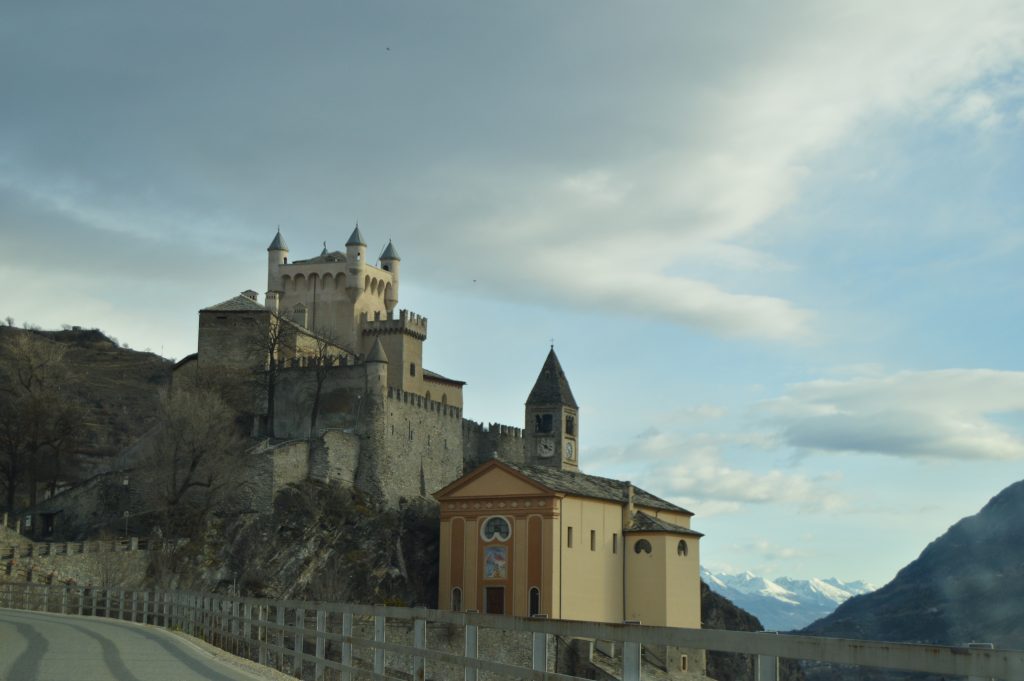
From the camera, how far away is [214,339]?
237 ft

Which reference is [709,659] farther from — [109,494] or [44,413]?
[44,413]

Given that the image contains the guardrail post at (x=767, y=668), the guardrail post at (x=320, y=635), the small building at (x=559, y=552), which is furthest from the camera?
the small building at (x=559, y=552)

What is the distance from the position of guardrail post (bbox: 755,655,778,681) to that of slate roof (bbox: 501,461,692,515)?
56493mm

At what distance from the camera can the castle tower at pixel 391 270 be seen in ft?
292

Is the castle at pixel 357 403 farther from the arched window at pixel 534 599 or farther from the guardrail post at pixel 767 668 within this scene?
the guardrail post at pixel 767 668

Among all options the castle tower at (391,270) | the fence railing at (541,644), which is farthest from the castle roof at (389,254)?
the fence railing at (541,644)

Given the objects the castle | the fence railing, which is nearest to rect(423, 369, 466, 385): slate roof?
the castle

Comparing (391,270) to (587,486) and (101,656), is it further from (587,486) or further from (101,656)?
(101,656)

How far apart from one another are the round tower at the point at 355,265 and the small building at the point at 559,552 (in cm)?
2137

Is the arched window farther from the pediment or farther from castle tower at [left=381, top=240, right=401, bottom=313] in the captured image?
castle tower at [left=381, top=240, right=401, bottom=313]

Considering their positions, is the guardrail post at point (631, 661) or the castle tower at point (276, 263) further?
the castle tower at point (276, 263)

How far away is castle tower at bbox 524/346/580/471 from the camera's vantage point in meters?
76.5

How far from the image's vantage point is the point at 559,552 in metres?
65.1

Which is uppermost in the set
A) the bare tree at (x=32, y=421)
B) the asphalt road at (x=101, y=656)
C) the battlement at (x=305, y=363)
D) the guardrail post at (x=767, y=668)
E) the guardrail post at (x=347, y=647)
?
the battlement at (x=305, y=363)
